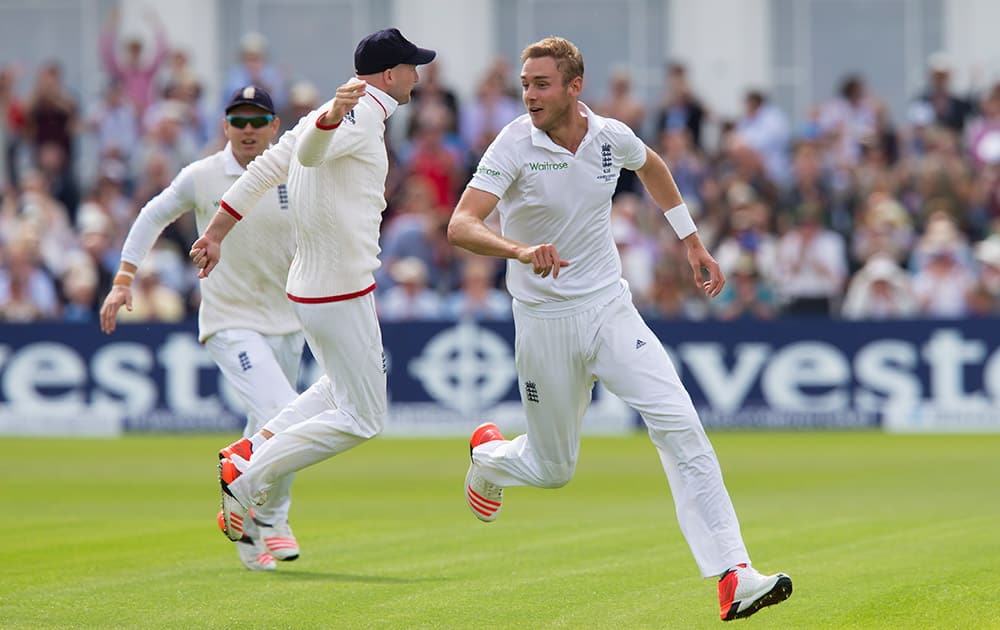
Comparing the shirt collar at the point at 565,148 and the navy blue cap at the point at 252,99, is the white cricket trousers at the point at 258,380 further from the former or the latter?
the shirt collar at the point at 565,148

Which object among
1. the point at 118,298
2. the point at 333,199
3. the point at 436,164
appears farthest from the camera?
the point at 436,164

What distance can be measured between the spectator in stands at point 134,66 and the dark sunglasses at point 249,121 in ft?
48.1

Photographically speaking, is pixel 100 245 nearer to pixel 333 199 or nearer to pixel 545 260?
pixel 333 199

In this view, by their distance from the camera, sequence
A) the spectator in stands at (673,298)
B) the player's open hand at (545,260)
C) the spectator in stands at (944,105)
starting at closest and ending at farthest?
the player's open hand at (545,260), the spectator in stands at (673,298), the spectator in stands at (944,105)

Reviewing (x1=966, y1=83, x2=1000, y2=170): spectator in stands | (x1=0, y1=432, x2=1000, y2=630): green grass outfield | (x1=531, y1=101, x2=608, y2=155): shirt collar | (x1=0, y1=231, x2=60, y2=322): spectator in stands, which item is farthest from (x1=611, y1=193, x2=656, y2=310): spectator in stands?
(x1=531, y1=101, x2=608, y2=155): shirt collar

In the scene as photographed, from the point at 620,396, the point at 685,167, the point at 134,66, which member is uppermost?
the point at 134,66

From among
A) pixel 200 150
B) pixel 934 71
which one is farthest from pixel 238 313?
pixel 934 71

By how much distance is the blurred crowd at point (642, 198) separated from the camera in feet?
66.8

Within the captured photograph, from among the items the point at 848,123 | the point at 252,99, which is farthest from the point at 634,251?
the point at 252,99

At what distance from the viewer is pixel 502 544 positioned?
11.1 meters

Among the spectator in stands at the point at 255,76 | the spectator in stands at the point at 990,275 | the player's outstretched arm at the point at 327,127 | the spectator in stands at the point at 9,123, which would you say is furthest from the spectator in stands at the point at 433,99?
the player's outstretched arm at the point at 327,127

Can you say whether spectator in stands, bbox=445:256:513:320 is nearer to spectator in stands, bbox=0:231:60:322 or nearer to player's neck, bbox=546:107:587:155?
spectator in stands, bbox=0:231:60:322

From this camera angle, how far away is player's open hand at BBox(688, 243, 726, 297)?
8789mm

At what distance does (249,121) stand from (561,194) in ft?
8.91
